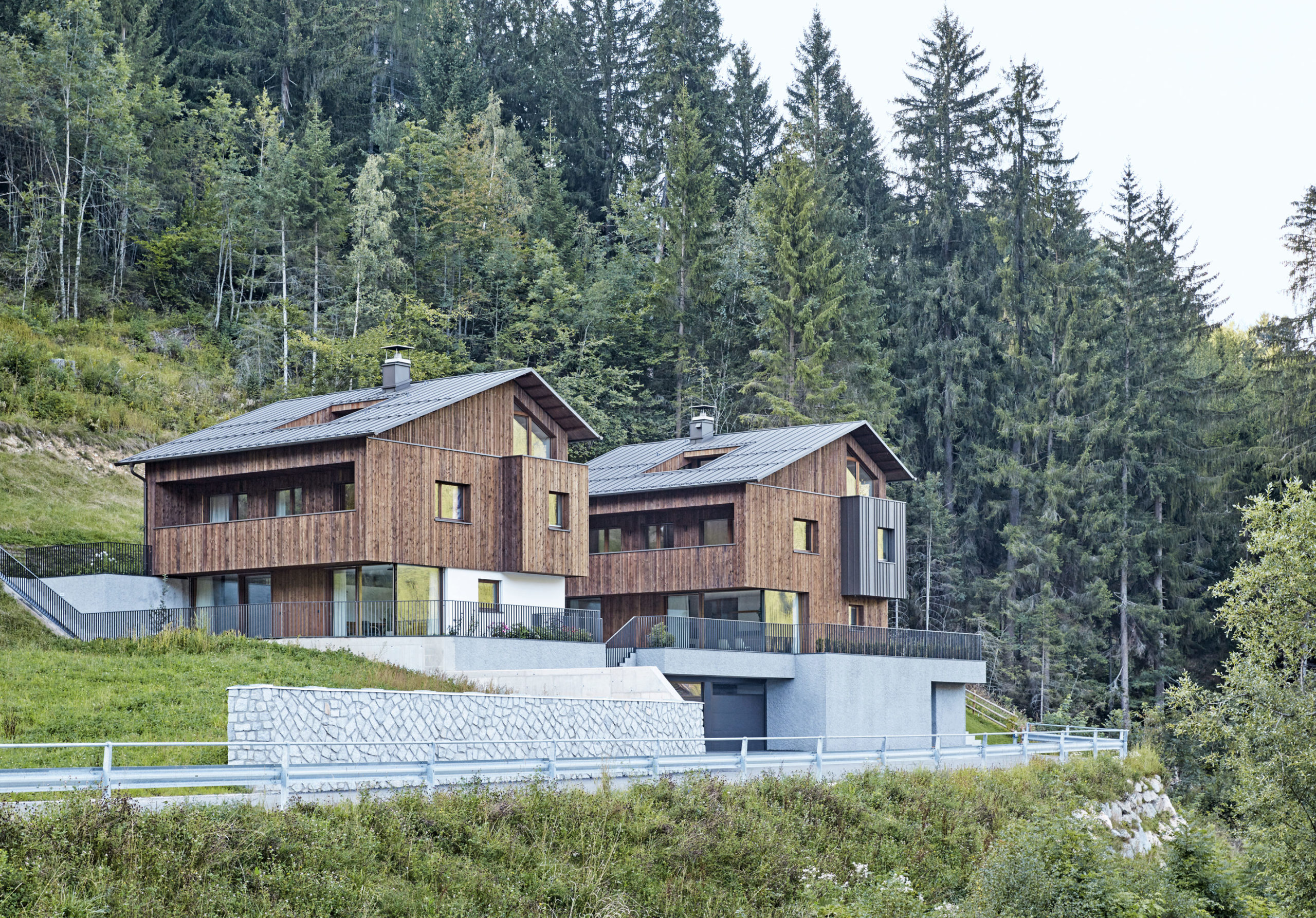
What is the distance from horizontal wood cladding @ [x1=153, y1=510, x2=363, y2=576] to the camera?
37.0 meters

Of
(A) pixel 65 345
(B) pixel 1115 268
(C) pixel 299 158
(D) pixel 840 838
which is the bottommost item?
(D) pixel 840 838

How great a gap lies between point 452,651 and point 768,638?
9952 millimetres

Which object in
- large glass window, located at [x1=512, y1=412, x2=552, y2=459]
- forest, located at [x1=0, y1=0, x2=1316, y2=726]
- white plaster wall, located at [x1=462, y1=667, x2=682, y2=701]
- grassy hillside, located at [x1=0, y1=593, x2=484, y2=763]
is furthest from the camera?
forest, located at [x1=0, y1=0, x2=1316, y2=726]

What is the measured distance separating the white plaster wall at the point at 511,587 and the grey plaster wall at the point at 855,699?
21.4 feet

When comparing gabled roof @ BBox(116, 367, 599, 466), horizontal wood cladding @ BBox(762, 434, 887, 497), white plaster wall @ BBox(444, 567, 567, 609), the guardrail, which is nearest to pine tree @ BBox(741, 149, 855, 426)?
horizontal wood cladding @ BBox(762, 434, 887, 497)

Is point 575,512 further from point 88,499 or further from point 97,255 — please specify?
point 97,255

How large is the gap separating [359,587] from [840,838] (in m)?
17.2

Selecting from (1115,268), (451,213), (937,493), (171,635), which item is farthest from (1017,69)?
(171,635)

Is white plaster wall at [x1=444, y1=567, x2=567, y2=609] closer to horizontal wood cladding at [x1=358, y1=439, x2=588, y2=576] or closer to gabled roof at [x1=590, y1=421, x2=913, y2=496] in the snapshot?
horizontal wood cladding at [x1=358, y1=439, x2=588, y2=576]

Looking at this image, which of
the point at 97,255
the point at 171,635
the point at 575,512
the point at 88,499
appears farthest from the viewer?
the point at 97,255

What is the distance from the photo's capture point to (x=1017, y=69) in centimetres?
7181

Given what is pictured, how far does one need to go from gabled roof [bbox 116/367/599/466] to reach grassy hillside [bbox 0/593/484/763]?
613 centimetres

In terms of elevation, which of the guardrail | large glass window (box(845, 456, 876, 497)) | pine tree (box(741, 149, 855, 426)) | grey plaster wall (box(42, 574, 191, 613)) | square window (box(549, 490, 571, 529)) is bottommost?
the guardrail

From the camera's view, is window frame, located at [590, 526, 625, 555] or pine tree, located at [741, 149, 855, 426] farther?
pine tree, located at [741, 149, 855, 426]
